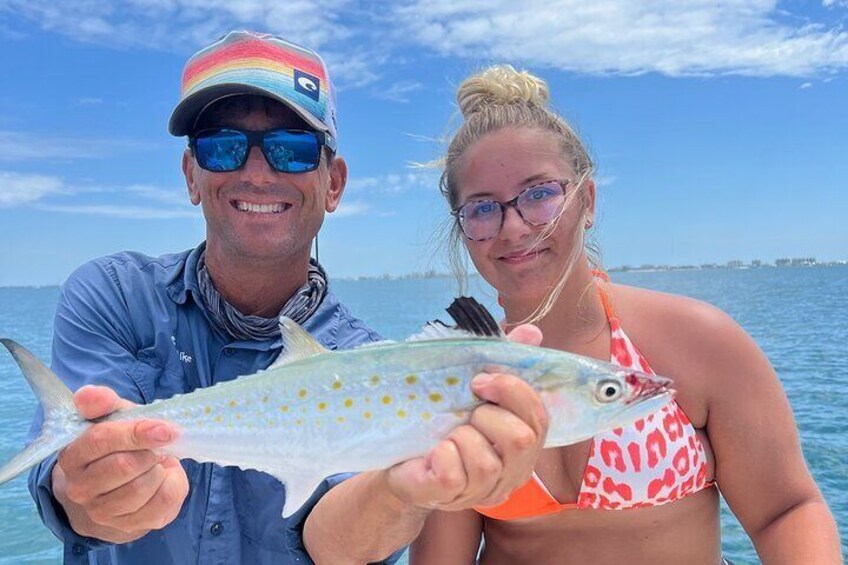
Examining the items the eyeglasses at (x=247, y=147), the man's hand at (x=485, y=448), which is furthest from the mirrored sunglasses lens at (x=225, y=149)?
the man's hand at (x=485, y=448)

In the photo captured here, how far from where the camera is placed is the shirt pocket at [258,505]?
3.36 m

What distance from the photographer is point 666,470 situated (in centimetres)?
343

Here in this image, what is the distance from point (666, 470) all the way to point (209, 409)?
2.30 metres

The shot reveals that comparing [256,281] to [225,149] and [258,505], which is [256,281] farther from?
[258,505]

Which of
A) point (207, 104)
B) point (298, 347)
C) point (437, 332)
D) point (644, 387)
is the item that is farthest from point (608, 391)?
point (207, 104)

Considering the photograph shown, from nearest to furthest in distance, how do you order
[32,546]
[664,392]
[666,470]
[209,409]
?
[664,392] < [209,409] < [666,470] < [32,546]

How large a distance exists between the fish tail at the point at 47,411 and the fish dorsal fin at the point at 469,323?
4.37 feet

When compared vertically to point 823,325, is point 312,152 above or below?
above

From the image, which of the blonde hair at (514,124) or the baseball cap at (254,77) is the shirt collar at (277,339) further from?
the blonde hair at (514,124)

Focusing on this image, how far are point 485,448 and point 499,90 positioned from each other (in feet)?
7.98

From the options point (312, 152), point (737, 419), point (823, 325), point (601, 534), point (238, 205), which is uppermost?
point (312, 152)

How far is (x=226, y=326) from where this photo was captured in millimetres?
3605

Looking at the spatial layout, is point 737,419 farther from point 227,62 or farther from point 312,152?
point 227,62

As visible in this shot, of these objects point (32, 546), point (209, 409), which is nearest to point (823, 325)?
point (32, 546)
